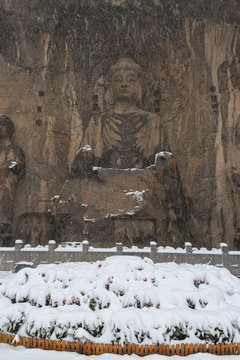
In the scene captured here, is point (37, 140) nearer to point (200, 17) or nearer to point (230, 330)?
point (200, 17)

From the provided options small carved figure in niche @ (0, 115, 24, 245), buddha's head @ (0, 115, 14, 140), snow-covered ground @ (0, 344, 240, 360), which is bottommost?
snow-covered ground @ (0, 344, 240, 360)

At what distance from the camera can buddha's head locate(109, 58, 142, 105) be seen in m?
15.5

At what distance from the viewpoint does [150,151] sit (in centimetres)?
1538

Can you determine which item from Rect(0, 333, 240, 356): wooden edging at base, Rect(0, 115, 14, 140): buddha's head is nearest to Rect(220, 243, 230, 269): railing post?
Rect(0, 333, 240, 356): wooden edging at base

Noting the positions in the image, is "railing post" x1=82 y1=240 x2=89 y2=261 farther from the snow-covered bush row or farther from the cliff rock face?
the cliff rock face

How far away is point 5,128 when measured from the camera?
14.5 metres

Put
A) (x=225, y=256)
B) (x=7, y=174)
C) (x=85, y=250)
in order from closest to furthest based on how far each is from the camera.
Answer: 1. (x=225, y=256)
2. (x=85, y=250)
3. (x=7, y=174)

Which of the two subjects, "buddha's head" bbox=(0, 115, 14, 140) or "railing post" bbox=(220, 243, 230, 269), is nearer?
"railing post" bbox=(220, 243, 230, 269)

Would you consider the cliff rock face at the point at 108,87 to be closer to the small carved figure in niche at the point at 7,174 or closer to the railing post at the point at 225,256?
the small carved figure in niche at the point at 7,174

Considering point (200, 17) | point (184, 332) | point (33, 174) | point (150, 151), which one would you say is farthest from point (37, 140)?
point (184, 332)

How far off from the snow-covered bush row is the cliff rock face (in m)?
9.62

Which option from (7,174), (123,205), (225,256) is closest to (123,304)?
(225,256)

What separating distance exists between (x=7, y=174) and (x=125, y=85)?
22.1 ft

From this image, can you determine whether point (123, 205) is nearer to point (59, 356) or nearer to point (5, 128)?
point (5, 128)
